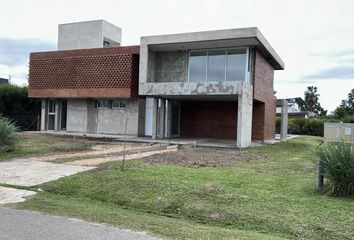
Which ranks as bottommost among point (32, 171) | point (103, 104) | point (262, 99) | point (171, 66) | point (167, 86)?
point (32, 171)

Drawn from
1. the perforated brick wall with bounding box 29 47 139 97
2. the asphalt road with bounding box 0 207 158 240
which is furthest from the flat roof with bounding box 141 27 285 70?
the asphalt road with bounding box 0 207 158 240

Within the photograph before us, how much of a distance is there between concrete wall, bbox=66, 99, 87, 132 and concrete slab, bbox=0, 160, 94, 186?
689 inches

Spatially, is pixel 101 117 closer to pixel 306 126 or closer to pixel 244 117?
pixel 244 117

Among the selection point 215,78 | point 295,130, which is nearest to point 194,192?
point 215,78

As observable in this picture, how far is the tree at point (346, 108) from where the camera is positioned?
64981 millimetres

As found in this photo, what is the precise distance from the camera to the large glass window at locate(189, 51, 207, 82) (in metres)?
25.9

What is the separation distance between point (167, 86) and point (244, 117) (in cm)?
523

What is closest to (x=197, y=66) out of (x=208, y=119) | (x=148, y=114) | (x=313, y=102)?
(x=208, y=119)

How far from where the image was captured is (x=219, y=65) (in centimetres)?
2517

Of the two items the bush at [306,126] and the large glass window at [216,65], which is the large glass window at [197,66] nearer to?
the large glass window at [216,65]

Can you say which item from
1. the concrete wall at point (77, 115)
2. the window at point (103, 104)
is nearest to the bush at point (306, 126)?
the window at point (103, 104)

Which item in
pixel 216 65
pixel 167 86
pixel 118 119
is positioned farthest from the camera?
pixel 118 119

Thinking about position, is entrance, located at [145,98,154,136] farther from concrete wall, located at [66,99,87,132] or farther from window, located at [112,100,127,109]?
concrete wall, located at [66,99,87,132]

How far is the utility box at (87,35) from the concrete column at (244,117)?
83.5ft
